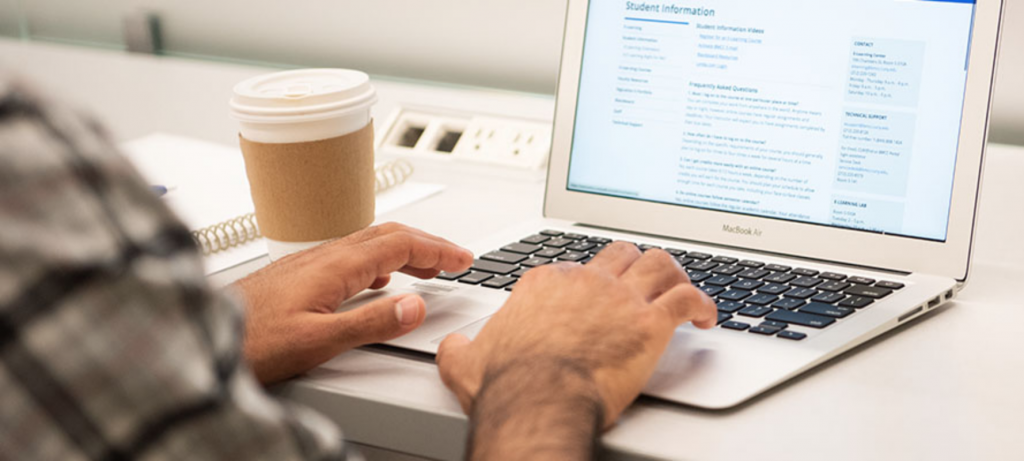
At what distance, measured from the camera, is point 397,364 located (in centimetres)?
71

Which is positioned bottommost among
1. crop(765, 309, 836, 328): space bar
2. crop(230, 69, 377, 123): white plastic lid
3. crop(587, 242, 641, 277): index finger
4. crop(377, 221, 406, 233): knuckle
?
crop(765, 309, 836, 328): space bar

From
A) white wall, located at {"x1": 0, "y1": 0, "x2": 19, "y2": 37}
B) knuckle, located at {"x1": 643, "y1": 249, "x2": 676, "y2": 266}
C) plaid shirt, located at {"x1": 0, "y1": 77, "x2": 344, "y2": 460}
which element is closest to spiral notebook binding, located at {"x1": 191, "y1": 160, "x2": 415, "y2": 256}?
knuckle, located at {"x1": 643, "y1": 249, "x2": 676, "y2": 266}

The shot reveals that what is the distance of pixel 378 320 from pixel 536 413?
6.2 inches

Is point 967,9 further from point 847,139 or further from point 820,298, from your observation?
point 820,298

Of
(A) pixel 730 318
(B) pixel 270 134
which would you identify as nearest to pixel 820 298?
(A) pixel 730 318

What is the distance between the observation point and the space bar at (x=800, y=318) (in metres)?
0.73

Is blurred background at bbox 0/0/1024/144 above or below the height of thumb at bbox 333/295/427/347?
above

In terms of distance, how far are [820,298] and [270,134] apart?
463mm

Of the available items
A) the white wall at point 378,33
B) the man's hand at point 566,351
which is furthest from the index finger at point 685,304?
the white wall at point 378,33

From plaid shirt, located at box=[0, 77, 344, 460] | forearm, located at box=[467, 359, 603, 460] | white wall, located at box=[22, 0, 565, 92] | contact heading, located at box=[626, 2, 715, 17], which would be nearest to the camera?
plaid shirt, located at box=[0, 77, 344, 460]

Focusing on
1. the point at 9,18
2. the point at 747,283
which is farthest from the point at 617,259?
the point at 9,18

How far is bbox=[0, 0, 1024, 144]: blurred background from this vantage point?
1.38 metres

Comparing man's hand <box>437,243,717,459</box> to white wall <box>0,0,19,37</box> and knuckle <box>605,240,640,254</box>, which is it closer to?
knuckle <box>605,240,640,254</box>

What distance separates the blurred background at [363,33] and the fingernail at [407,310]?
0.72 metres
